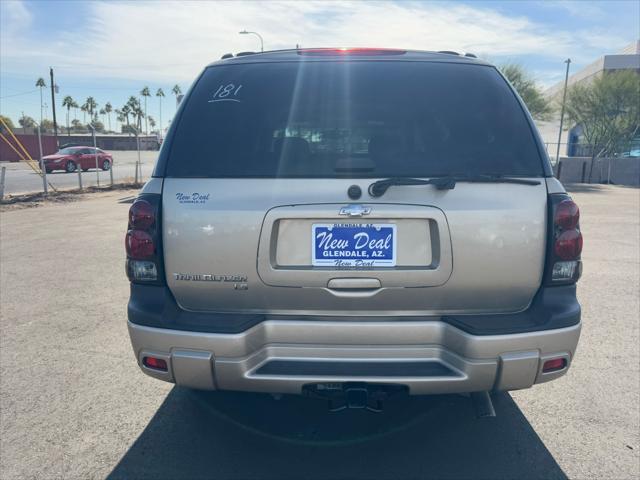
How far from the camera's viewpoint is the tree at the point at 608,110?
93.2 ft

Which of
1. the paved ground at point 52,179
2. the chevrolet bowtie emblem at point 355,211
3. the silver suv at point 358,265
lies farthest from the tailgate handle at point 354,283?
the paved ground at point 52,179

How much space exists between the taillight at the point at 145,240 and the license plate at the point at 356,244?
74 cm

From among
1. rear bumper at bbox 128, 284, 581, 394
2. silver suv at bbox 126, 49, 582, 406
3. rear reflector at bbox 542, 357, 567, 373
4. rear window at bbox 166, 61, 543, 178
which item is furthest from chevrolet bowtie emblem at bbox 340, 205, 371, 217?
rear reflector at bbox 542, 357, 567, 373

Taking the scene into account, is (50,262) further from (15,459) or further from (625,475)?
(625,475)

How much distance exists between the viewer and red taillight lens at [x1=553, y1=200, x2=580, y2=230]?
2.35 meters

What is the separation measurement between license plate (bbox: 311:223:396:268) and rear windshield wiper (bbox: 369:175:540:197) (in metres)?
0.16

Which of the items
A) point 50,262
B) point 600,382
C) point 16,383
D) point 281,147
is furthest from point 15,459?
point 50,262

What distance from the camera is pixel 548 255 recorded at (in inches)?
92.4

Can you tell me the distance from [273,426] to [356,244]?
139cm

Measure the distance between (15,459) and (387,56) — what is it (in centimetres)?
290

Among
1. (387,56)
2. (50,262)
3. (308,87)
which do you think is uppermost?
(387,56)

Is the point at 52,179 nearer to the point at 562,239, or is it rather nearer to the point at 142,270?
the point at 142,270

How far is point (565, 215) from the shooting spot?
7.75 ft

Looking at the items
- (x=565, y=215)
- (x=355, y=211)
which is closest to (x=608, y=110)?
(x=565, y=215)
